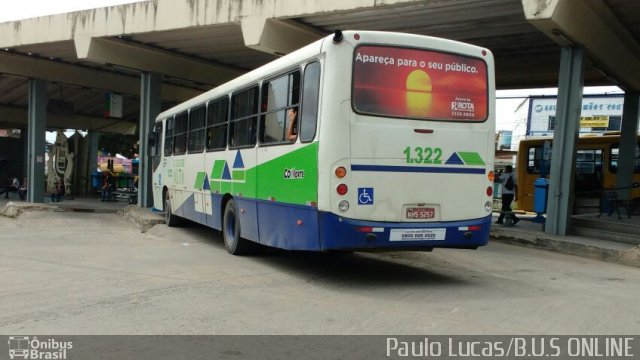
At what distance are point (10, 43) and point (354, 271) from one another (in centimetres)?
1585

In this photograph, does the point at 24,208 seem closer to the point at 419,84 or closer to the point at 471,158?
the point at 419,84

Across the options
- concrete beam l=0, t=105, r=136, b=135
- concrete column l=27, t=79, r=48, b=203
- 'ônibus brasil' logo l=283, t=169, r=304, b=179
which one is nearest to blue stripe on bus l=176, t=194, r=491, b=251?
'ônibus brasil' logo l=283, t=169, r=304, b=179

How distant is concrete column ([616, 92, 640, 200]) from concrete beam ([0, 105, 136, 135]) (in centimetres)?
2443

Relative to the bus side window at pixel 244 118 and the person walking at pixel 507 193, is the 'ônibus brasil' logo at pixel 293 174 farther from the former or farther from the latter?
the person walking at pixel 507 193

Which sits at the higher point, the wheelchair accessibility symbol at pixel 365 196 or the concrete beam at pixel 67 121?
the concrete beam at pixel 67 121

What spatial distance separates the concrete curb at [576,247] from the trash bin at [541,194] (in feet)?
4.96

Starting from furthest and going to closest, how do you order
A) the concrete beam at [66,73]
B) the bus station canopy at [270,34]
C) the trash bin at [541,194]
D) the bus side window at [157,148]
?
the concrete beam at [66,73] < the bus side window at [157,148] < the trash bin at [541,194] < the bus station canopy at [270,34]

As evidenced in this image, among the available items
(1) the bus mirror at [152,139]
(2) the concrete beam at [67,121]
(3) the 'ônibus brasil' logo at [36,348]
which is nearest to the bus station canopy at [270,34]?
(1) the bus mirror at [152,139]

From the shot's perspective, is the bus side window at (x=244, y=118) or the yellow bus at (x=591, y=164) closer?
the bus side window at (x=244, y=118)

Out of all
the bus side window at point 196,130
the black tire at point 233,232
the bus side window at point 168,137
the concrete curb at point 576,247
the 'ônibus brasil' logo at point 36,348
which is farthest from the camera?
the bus side window at point 168,137

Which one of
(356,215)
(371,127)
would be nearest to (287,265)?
(356,215)

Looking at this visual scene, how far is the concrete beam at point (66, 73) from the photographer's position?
20.5m

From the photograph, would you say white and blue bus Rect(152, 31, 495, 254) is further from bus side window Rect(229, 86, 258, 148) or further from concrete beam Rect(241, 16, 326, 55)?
concrete beam Rect(241, 16, 326, 55)

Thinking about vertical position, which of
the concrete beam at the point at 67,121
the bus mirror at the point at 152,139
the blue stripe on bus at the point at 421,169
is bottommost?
the blue stripe on bus at the point at 421,169
